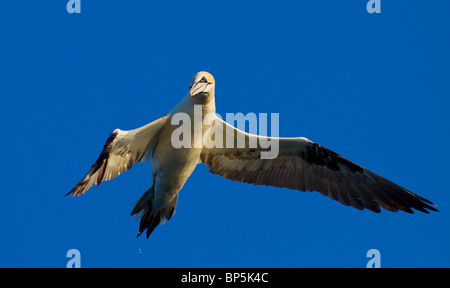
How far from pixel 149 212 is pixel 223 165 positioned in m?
1.92

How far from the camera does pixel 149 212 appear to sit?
509 inches

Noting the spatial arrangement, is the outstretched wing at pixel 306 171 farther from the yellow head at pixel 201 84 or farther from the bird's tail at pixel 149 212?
the bird's tail at pixel 149 212

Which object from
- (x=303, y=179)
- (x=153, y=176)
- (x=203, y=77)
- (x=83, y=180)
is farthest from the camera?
(x=303, y=179)

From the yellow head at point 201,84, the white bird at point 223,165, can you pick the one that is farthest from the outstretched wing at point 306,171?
the yellow head at point 201,84

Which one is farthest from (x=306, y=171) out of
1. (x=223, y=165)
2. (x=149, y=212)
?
(x=149, y=212)

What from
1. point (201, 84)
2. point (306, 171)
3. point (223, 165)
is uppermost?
point (201, 84)

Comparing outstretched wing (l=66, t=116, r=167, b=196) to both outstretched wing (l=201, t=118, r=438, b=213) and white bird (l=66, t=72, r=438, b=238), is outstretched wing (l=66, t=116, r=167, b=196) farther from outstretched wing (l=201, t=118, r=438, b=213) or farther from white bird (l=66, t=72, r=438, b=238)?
outstretched wing (l=201, t=118, r=438, b=213)

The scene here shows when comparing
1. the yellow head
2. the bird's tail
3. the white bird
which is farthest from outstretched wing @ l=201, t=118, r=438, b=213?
the bird's tail

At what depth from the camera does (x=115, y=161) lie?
12.3 m

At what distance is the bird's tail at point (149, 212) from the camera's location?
12.8m

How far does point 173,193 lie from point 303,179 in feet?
9.36

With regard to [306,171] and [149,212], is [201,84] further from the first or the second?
[306,171]
